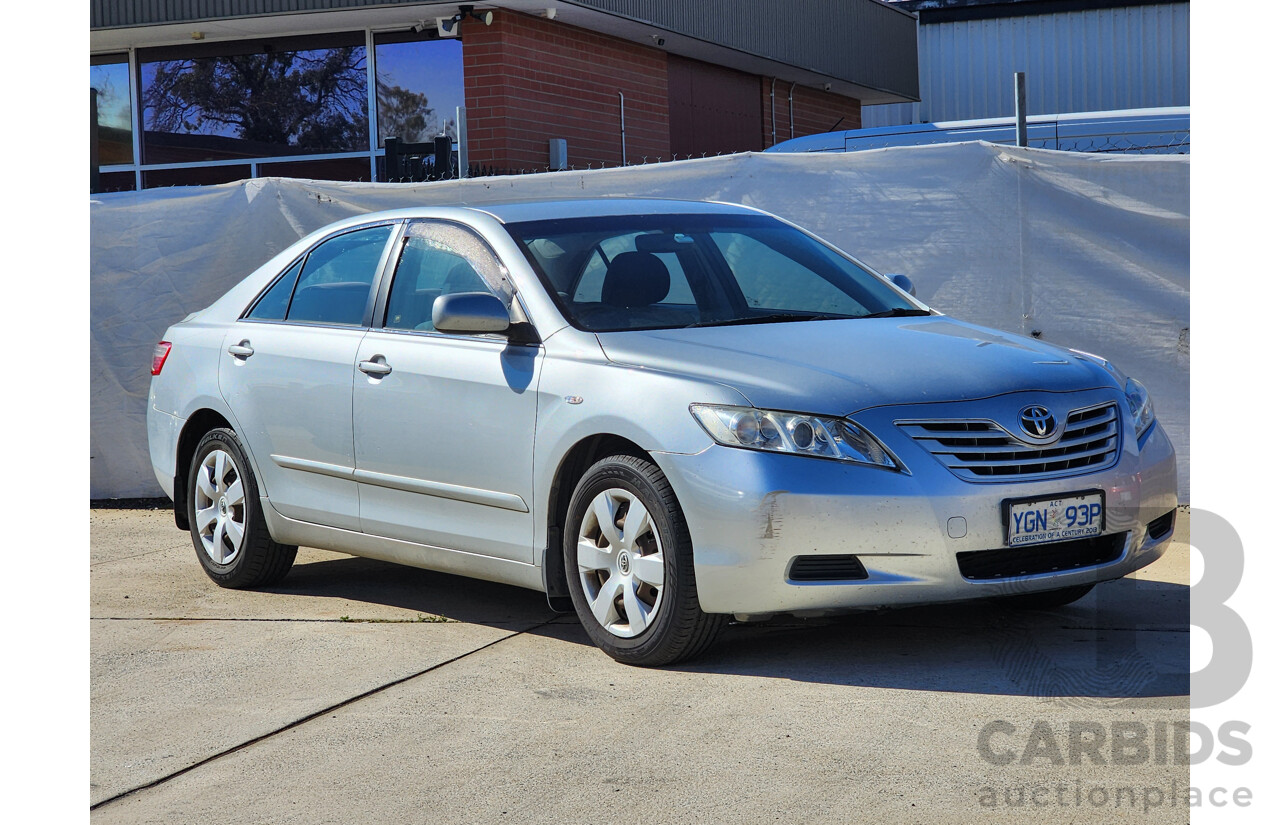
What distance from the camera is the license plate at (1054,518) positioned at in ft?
15.7

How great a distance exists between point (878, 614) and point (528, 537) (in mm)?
1405

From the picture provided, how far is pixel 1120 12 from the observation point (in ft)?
84.5

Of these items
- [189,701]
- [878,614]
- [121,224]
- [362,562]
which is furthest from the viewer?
[121,224]

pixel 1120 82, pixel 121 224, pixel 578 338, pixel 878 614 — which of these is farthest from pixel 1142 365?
pixel 1120 82

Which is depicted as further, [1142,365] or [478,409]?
[1142,365]

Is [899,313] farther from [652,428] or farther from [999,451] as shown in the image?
[652,428]

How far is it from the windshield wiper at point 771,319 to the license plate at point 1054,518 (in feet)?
4.18

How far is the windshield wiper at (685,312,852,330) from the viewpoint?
5621 millimetres

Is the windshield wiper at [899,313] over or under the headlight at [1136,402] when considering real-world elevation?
over

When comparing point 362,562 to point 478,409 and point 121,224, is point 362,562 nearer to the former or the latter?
point 478,409

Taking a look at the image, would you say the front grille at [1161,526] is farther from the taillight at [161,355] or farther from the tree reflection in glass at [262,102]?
the tree reflection in glass at [262,102]

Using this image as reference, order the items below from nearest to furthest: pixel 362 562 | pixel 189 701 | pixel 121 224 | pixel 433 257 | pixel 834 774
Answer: pixel 834 774, pixel 189 701, pixel 433 257, pixel 362 562, pixel 121 224

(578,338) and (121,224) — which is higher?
(121,224)

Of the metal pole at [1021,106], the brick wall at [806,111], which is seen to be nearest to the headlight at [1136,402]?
the metal pole at [1021,106]
